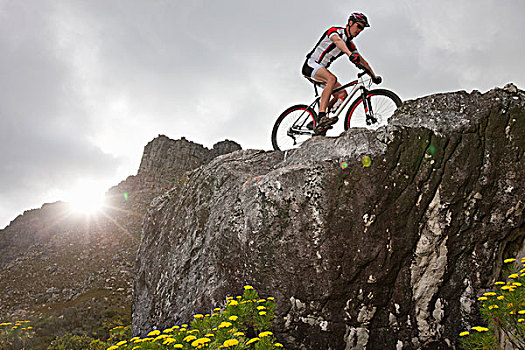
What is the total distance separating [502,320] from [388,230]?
176 cm

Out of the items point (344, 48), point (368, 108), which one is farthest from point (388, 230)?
point (344, 48)

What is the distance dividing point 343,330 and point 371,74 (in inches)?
182

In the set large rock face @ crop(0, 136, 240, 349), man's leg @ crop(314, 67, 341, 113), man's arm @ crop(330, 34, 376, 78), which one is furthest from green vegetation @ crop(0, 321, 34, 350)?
man's arm @ crop(330, 34, 376, 78)

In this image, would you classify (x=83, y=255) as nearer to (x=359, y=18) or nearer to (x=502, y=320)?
(x=359, y=18)

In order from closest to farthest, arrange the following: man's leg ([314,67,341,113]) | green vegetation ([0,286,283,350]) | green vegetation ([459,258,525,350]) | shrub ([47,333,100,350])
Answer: green vegetation ([0,286,283,350]), green vegetation ([459,258,525,350]), man's leg ([314,67,341,113]), shrub ([47,333,100,350])

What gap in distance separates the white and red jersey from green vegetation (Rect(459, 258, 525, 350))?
15.6 ft

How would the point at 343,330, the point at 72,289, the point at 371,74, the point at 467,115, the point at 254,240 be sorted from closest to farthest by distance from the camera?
the point at 343,330, the point at 254,240, the point at 467,115, the point at 371,74, the point at 72,289

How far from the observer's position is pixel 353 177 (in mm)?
5113

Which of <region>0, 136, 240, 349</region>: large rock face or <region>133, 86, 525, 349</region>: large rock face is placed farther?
<region>0, 136, 240, 349</region>: large rock face

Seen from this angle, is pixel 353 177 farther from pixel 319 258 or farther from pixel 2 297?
pixel 2 297

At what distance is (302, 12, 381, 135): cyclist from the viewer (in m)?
6.44

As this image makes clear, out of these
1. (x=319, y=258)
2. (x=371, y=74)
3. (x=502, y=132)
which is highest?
(x=371, y=74)

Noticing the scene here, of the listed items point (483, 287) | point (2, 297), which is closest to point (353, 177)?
point (483, 287)

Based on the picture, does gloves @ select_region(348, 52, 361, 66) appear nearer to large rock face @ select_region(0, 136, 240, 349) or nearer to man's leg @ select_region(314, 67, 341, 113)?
man's leg @ select_region(314, 67, 341, 113)
